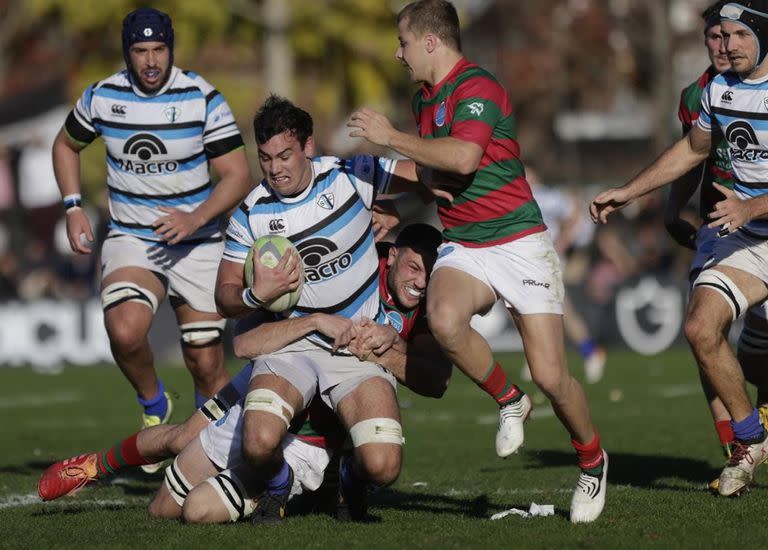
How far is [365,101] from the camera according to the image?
33500 millimetres

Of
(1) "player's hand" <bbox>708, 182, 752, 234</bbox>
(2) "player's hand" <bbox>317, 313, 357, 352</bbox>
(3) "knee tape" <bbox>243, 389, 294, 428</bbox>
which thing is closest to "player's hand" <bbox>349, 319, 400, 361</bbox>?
(2) "player's hand" <bbox>317, 313, 357, 352</bbox>

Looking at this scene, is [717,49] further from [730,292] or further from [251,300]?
[251,300]

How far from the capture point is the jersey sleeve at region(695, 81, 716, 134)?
328 inches

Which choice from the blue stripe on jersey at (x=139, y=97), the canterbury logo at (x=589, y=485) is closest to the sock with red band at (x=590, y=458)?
the canterbury logo at (x=589, y=485)

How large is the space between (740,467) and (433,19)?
3.12 meters

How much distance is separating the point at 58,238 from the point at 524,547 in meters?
18.6

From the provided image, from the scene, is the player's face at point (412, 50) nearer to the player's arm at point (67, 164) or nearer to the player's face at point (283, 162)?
the player's face at point (283, 162)

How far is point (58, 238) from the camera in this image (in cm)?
2405

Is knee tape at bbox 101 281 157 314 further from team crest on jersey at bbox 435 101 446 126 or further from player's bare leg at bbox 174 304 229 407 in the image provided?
team crest on jersey at bbox 435 101 446 126

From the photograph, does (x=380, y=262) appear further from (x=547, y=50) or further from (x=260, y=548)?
(x=547, y=50)

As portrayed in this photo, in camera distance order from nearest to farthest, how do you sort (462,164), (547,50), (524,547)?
(524,547) → (462,164) → (547,50)

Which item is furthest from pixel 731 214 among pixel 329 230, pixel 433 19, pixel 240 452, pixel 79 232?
pixel 79 232

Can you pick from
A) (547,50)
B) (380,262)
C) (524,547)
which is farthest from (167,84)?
(547,50)

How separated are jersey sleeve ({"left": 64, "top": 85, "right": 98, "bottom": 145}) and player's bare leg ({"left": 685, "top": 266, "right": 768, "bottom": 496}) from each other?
418cm
